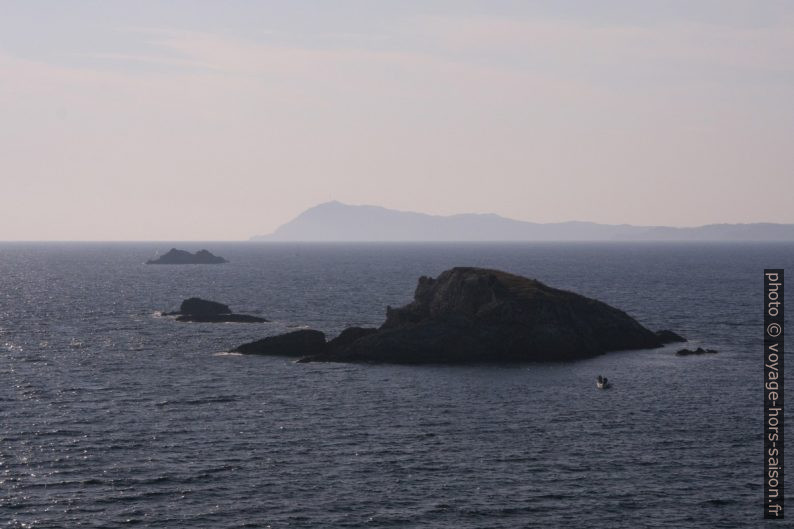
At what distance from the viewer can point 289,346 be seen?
103188 mm

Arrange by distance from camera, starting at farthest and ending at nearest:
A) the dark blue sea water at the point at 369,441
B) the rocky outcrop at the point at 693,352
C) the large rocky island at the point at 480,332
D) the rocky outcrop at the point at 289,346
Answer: the rocky outcrop at the point at 289,346 < the rocky outcrop at the point at 693,352 < the large rocky island at the point at 480,332 < the dark blue sea water at the point at 369,441

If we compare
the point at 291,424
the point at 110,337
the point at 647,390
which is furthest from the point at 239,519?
the point at 110,337

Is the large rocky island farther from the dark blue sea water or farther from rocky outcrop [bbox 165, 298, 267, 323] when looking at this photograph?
rocky outcrop [bbox 165, 298, 267, 323]

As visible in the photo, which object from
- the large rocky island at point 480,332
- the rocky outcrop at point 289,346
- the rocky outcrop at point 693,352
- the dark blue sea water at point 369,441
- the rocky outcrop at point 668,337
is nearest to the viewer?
the dark blue sea water at point 369,441

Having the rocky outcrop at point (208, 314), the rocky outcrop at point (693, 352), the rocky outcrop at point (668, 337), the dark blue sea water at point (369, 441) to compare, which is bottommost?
the dark blue sea water at point (369, 441)

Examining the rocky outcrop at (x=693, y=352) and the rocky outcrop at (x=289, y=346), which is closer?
the rocky outcrop at (x=693, y=352)

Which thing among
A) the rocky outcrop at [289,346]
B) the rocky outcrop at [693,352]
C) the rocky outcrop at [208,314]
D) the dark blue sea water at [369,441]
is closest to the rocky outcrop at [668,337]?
the dark blue sea water at [369,441]

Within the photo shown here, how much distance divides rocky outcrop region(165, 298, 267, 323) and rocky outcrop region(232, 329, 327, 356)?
101ft

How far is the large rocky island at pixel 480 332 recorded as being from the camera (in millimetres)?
99062

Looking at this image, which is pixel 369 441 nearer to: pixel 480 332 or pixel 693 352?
pixel 480 332

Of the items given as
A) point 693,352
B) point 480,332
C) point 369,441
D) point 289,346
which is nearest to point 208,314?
point 289,346

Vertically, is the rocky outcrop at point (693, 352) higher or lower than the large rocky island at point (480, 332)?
lower

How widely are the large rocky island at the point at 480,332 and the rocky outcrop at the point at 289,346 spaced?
108mm

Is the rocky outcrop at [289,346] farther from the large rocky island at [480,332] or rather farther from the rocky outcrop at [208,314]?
the rocky outcrop at [208,314]
